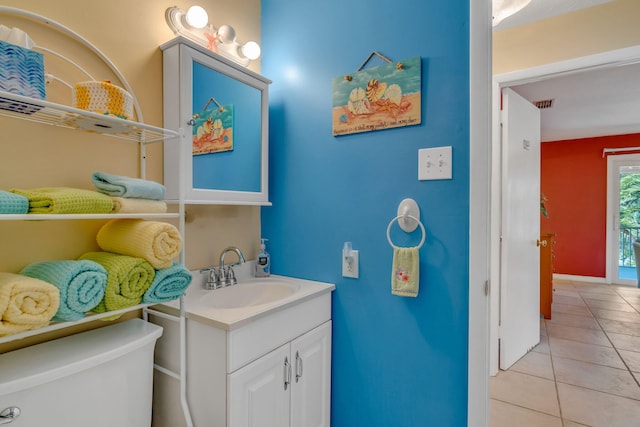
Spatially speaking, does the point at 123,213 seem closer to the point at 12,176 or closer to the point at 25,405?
the point at 12,176

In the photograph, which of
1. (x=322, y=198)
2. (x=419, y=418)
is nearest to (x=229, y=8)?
(x=322, y=198)

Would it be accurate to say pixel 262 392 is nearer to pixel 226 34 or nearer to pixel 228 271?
pixel 228 271

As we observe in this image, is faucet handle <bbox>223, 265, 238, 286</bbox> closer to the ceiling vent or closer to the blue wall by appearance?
the blue wall

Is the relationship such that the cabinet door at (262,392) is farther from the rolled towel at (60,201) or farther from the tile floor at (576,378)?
the tile floor at (576,378)

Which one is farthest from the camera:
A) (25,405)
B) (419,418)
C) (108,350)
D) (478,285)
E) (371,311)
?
(371,311)

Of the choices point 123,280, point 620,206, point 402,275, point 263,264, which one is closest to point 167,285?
point 123,280

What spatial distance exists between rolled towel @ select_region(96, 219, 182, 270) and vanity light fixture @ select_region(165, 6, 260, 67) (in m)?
0.85

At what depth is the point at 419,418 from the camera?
1.32m

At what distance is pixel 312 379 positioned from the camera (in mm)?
1401

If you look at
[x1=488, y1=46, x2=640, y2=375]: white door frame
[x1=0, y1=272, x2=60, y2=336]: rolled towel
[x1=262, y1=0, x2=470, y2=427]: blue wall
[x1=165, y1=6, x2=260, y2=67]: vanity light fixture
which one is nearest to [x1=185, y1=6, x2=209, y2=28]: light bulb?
[x1=165, y1=6, x2=260, y2=67]: vanity light fixture

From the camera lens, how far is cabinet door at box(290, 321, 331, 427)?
1.31m

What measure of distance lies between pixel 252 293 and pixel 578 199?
5.86 meters

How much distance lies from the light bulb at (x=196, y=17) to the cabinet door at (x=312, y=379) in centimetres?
135

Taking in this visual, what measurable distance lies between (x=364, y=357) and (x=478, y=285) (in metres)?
0.59
